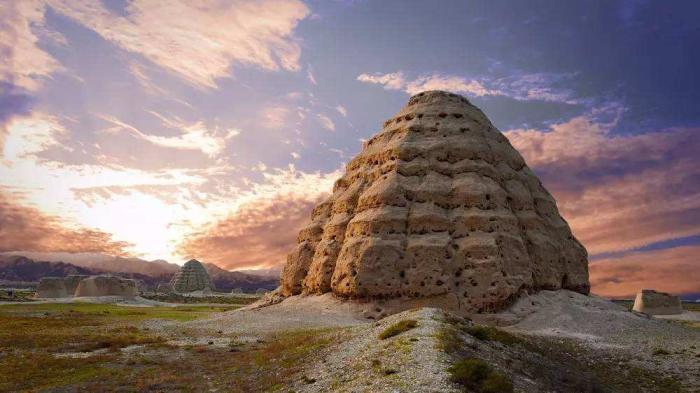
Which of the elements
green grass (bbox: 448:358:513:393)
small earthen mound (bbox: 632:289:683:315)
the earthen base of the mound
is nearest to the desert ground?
green grass (bbox: 448:358:513:393)

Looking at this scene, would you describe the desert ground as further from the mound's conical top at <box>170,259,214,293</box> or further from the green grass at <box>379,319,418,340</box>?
the mound's conical top at <box>170,259,214,293</box>

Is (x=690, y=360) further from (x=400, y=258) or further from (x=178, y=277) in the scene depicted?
(x=178, y=277)

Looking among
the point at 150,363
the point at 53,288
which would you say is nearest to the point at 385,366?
the point at 150,363

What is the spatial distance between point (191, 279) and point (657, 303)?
140 meters

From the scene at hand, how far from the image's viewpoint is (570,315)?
36.6 m

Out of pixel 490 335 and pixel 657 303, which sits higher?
pixel 490 335

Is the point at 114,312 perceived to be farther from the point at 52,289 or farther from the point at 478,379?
the point at 478,379

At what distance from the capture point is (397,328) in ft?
79.8

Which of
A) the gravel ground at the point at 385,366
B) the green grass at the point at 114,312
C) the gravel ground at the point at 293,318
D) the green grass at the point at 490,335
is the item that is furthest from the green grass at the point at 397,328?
the green grass at the point at 114,312

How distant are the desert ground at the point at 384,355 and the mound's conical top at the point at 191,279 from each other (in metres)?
130

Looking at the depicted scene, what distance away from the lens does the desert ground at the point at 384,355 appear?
18.4 metres

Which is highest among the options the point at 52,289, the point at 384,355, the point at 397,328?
the point at 52,289

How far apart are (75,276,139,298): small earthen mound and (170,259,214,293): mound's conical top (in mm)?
61300

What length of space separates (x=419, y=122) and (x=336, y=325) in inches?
980
